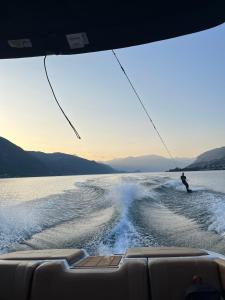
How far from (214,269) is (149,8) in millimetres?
2100

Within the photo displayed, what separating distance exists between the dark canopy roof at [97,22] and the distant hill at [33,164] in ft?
492

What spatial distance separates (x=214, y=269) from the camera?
327cm

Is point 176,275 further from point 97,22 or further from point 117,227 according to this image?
point 117,227

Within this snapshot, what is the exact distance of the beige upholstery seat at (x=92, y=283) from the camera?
3102 mm

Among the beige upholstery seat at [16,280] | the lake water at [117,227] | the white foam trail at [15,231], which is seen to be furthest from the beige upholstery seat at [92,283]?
the white foam trail at [15,231]

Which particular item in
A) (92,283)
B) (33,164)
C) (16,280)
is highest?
(33,164)

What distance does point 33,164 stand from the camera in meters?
158

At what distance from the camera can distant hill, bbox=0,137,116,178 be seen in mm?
150875

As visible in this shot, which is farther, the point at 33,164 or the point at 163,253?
the point at 33,164

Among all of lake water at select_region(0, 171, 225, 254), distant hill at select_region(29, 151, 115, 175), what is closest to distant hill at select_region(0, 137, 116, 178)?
distant hill at select_region(29, 151, 115, 175)

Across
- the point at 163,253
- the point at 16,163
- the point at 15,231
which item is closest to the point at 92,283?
the point at 163,253

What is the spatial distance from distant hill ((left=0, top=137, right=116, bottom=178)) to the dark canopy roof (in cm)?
14997

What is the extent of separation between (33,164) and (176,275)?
158071mm

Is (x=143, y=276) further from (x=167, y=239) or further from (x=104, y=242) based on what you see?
(x=167, y=239)
